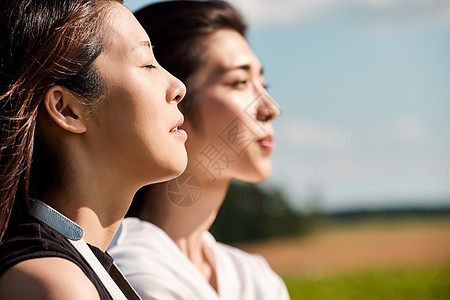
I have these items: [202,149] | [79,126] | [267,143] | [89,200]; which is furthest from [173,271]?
[79,126]

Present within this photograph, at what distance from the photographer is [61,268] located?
4.14 ft

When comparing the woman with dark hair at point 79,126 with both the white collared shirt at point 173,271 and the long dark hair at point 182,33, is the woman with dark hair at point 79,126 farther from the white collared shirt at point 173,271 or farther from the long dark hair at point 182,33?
the long dark hair at point 182,33

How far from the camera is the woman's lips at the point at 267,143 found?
7.72 ft

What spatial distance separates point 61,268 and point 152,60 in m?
0.59

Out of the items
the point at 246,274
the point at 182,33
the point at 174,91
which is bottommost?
the point at 246,274

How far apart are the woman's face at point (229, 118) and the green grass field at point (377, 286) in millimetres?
6470

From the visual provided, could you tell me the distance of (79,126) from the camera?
1491 millimetres

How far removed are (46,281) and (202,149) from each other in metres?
1.20

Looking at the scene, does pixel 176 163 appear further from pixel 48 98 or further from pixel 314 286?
pixel 314 286

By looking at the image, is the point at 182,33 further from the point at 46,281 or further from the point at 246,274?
the point at 46,281

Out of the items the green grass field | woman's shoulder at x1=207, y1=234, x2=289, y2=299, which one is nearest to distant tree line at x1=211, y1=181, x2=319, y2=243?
the green grass field

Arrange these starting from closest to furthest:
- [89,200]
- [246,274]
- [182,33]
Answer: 1. [89,200]
2. [182,33]
3. [246,274]

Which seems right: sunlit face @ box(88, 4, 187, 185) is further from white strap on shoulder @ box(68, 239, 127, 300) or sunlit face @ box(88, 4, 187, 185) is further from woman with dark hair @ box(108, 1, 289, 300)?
woman with dark hair @ box(108, 1, 289, 300)

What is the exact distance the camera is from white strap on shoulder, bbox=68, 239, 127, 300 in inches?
55.9
